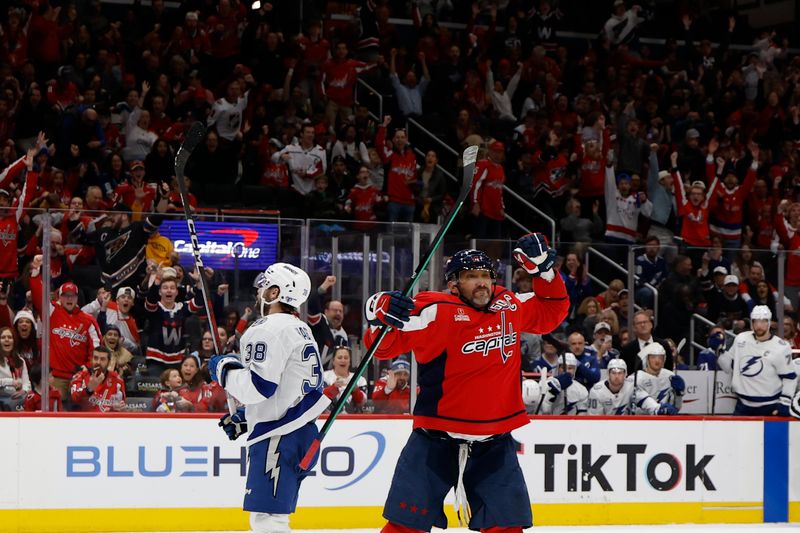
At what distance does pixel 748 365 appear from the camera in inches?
357

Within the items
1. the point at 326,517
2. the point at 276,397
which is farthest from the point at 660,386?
the point at 276,397

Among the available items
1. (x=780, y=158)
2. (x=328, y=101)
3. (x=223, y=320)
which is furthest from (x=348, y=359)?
(x=780, y=158)

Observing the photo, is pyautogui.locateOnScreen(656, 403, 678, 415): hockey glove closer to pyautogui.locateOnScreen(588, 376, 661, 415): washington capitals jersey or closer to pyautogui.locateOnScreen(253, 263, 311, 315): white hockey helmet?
pyautogui.locateOnScreen(588, 376, 661, 415): washington capitals jersey

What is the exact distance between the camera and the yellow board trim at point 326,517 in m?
7.69

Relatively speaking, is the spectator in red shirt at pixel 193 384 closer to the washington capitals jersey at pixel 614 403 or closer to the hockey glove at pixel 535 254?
the washington capitals jersey at pixel 614 403

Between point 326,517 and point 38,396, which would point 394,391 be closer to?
point 326,517

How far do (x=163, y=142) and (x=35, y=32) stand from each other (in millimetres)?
1916

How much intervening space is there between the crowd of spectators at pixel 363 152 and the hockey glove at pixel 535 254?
116 inches

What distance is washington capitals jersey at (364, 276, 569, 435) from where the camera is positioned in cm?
505

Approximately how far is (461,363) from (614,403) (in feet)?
12.9

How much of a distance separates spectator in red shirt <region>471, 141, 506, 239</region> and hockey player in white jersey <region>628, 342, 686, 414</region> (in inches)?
138

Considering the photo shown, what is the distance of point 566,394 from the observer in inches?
344

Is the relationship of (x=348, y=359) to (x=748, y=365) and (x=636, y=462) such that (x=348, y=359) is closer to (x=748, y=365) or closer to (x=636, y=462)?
(x=636, y=462)

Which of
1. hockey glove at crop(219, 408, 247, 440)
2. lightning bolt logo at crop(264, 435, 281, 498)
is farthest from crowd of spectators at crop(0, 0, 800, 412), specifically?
A: lightning bolt logo at crop(264, 435, 281, 498)
